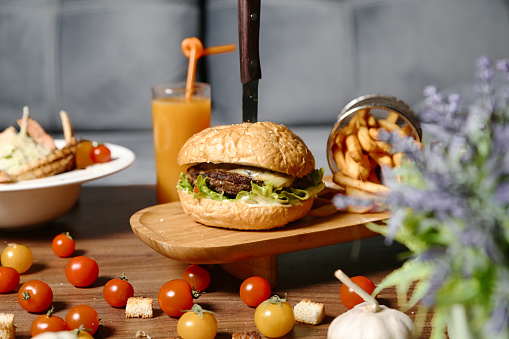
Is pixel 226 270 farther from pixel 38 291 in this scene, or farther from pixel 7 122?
pixel 7 122

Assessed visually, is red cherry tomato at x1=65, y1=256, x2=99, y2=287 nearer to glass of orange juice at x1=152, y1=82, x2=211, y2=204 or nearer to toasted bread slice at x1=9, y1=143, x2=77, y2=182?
toasted bread slice at x1=9, y1=143, x2=77, y2=182

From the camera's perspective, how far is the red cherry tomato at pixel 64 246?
1.72m

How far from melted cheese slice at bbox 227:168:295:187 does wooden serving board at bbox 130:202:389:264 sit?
0.42 feet

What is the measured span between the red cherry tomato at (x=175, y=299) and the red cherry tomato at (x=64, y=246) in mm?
496

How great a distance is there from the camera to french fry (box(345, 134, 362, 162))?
1.93 m

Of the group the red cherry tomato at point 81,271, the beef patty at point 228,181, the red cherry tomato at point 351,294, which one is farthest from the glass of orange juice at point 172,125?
the red cherry tomato at point 351,294

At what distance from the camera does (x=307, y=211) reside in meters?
1.76

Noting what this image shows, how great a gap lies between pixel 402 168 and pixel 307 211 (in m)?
0.98

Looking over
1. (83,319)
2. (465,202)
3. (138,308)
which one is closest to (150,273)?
(138,308)

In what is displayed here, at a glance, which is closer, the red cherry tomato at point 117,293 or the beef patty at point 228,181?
the red cherry tomato at point 117,293

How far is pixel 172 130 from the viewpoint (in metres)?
2.26

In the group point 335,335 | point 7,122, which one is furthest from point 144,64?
point 335,335

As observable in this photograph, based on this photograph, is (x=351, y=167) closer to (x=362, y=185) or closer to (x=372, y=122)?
(x=362, y=185)

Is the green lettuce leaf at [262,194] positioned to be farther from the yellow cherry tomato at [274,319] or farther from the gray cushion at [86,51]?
the gray cushion at [86,51]
